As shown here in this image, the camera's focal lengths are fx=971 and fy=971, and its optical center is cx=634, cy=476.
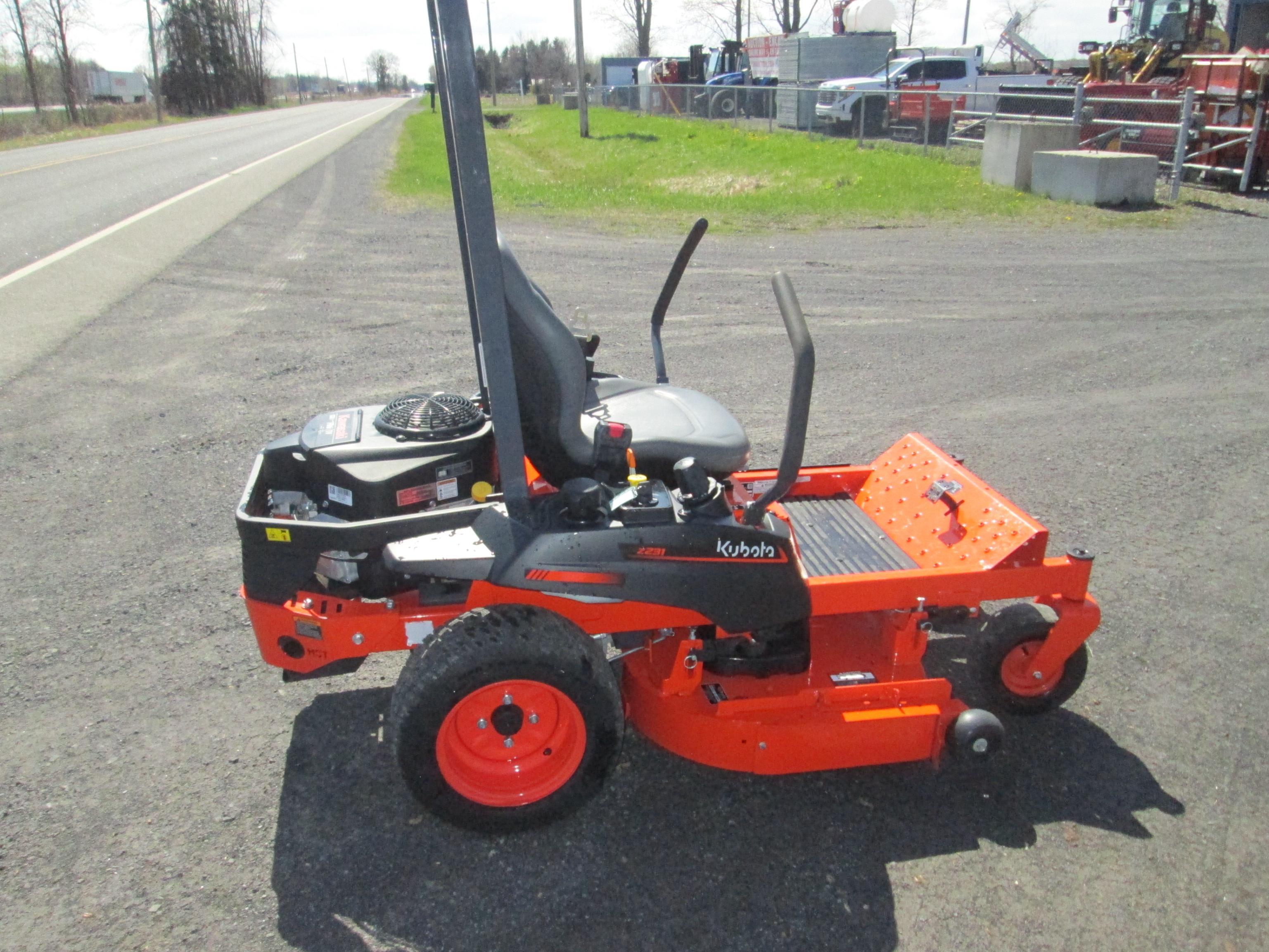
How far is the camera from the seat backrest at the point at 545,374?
2.63 meters

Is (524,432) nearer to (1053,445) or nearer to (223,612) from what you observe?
(223,612)

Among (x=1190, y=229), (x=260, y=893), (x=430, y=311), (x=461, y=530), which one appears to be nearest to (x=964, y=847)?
(x=461, y=530)

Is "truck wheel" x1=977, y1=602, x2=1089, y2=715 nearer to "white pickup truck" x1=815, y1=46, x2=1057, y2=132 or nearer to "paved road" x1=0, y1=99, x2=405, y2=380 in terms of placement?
"paved road" x1=0, y1=99, x2=405, y2=380

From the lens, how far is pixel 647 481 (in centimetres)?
271

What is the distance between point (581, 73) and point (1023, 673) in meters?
25.7

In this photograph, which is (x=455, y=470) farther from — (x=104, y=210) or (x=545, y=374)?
(x=104, y=210)

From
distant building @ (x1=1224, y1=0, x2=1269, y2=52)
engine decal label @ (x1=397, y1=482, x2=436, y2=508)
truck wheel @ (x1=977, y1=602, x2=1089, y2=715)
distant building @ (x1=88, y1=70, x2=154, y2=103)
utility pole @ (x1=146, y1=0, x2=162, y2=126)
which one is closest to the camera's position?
engine decal label @ (x1=397, y1=482, x2=436, y2=508)

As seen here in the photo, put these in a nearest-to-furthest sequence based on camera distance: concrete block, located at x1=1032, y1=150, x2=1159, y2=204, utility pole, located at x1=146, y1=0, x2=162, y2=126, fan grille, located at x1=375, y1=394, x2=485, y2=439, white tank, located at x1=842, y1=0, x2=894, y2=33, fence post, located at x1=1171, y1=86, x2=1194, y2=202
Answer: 1. fan grille, located at x1=375, y1=394, x2=485, y2=439
2. concrete block, located at x1=1032, y1=150, x2=1159, y2=204
3. fence post, located at x1=1171, y1=86, x2=1194, y2=202
4. white tank, located at x1=842, y1=0, x2=894, y2=33
5. utility pole, located at x1=146, y1=0, x2=162, y2=126

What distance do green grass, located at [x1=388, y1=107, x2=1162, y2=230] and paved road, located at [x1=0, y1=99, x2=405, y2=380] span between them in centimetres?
323

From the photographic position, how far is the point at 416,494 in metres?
2.79

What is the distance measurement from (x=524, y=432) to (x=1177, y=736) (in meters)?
2.35

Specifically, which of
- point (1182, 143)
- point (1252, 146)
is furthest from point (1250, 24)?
point (1182, 143)

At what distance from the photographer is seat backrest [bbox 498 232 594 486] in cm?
263

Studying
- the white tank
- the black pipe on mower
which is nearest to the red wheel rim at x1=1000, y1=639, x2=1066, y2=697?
the black pipe on mower
